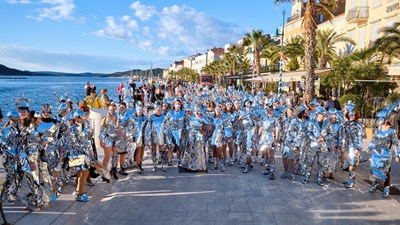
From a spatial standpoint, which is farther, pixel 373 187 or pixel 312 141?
pixel 312 141

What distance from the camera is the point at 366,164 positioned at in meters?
9.54

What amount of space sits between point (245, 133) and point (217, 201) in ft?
9.02

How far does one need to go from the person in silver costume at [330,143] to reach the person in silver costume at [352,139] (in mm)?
152

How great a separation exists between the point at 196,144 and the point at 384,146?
4.14m

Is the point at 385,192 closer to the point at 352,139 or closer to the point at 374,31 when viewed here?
the point at 352,139

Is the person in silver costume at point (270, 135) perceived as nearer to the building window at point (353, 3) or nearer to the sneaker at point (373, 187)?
the sneaker at point (373, 187)

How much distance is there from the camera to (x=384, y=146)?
662 centimetres

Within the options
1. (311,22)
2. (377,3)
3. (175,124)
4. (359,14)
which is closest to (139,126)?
(175,124)

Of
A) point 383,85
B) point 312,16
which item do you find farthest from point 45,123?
point 383,85

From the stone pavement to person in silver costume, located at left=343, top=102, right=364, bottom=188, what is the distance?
519 mm

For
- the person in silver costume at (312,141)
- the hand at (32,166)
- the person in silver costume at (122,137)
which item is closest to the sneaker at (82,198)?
the hand at (32,166)

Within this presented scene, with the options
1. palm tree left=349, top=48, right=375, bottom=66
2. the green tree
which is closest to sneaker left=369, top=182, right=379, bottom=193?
palm tree left=349, top=48, right=375, bottom=66

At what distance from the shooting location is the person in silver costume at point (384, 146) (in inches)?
258

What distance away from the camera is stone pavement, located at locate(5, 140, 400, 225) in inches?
216
